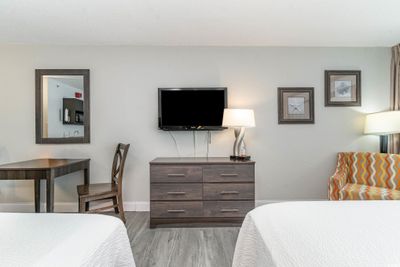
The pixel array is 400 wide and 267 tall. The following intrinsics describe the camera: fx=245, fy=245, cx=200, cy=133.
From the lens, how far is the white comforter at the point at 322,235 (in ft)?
2.53

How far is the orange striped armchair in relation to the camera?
2650mm

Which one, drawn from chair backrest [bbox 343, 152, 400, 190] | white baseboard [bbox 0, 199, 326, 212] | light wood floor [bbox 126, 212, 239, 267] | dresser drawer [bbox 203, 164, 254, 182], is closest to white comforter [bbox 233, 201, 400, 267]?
light wood floor [bbox 126, 212, 239, 267]

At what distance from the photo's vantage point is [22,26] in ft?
9.17

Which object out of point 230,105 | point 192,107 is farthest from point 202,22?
point 230,105

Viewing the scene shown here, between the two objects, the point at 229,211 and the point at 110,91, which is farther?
the point at 110,91

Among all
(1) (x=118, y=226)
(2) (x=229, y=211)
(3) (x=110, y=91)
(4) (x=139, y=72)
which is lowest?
(2) (x=229, y=211)

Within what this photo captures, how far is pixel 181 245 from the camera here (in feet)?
7.72

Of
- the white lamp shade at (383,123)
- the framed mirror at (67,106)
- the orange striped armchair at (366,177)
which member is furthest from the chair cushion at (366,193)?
the framed mirror at (67,106)

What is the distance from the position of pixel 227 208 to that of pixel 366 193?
1.49 meters

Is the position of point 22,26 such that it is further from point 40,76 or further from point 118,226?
point 118,226

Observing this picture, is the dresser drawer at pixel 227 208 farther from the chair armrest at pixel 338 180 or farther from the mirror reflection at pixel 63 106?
the mirror reflection at pixel 63 106

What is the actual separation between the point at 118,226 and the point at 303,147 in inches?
113

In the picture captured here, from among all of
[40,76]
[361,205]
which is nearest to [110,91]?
[40,76]

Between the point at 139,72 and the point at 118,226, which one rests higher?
the point at 139,72
